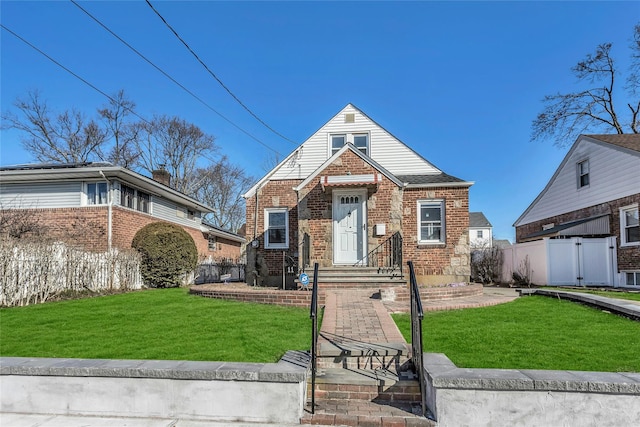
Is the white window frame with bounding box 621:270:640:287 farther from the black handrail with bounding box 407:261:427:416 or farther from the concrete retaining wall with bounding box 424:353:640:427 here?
the black handrail with bounding box 407:261:427:416

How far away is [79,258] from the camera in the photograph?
10.2 meters

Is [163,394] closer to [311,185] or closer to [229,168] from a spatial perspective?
[311,185]

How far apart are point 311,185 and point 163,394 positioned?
335 inches

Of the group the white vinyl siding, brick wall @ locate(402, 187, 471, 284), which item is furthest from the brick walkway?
the white vinyl siding

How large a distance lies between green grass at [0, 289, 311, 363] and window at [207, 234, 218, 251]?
1526 centimetres

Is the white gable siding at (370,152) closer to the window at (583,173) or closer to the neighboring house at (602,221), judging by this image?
the neighboring house at (602,221)

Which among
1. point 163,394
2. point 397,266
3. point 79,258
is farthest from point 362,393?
point 79,258

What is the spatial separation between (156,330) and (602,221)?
51.1 feet

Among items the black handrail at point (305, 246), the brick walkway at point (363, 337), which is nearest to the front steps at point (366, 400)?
the brick walkway at point (363, 337)

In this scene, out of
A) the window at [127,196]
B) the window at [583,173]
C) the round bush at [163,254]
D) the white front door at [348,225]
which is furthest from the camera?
the window at [583,173]

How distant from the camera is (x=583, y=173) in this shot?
15.6 meters

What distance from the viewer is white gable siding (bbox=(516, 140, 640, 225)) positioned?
508 inches

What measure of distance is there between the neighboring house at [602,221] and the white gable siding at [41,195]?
18.1 m

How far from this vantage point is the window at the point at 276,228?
13258mm
